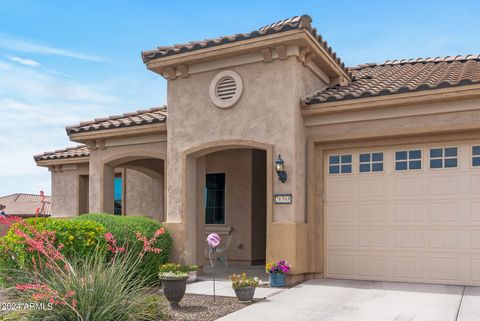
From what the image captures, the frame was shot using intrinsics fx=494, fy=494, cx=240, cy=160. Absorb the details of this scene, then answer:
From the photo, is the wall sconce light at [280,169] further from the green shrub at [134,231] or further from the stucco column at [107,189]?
the stucco column at [107,189]

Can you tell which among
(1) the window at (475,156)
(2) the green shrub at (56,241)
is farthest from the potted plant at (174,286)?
(1) the window at (475,156)

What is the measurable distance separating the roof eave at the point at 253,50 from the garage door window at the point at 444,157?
3.39 m

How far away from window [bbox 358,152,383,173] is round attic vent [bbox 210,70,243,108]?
3125 millimetres

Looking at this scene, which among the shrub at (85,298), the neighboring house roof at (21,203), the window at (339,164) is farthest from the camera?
the neighboring house roof at (21,203)

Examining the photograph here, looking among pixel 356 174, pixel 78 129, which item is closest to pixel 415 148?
pixel 356 174

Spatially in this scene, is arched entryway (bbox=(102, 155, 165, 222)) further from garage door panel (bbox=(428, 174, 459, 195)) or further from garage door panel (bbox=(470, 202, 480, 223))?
garage door panel (bbox=(470, 202, 480, 223))

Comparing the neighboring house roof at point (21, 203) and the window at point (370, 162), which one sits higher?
the window at point (370, 162)

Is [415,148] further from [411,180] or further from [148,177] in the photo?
[148,177]

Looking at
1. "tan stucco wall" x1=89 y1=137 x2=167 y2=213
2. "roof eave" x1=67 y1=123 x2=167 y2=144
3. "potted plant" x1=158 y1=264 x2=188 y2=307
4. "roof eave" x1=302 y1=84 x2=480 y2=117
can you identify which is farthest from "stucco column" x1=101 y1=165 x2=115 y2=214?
"roof eave" x1=302 y1=84 x2=480 y2=117

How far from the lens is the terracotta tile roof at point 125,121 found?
13250mm

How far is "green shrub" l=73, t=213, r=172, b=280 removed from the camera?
33.8ft

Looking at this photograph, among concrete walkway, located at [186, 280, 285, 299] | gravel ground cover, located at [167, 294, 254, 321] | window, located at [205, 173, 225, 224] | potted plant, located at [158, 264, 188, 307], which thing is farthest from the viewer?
window, located at [205, 173, 225, 224]

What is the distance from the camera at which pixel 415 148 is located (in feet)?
34.0

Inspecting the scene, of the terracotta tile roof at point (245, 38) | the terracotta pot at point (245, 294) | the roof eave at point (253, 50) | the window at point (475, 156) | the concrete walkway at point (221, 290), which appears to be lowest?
the concrete walkway at point (221, 290)
